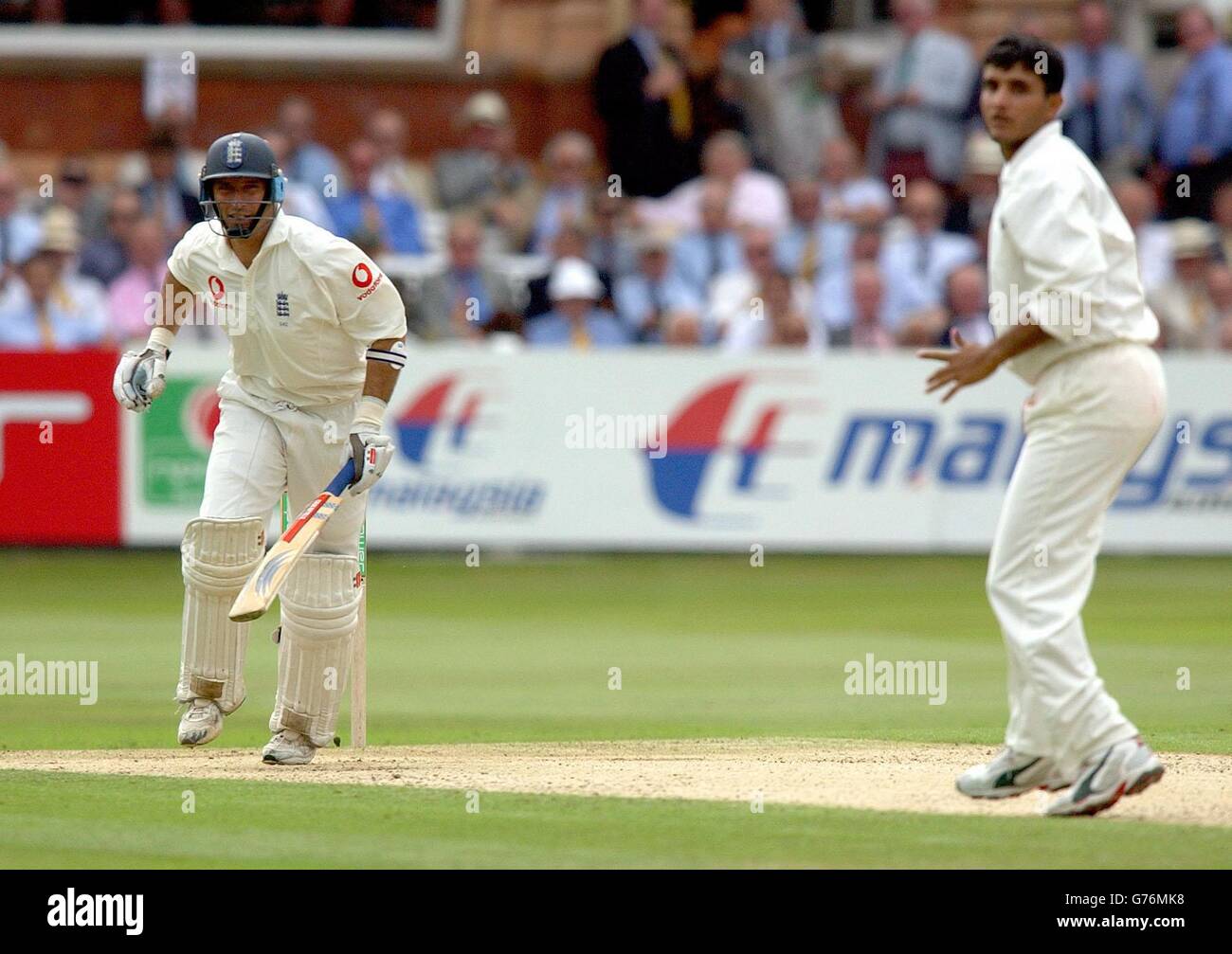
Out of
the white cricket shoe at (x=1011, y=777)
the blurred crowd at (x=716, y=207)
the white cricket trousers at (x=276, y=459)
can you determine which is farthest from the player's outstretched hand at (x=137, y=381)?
the blurred crowd at (x=716, y=207)

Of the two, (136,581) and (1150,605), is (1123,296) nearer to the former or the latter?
(1150,605)

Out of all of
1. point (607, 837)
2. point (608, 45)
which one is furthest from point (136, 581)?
point (607, 837)

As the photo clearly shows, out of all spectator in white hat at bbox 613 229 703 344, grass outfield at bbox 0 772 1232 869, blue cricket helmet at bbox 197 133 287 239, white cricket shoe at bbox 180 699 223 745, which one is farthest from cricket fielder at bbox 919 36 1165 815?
spectator in white hat at bbox 613 229 703 344

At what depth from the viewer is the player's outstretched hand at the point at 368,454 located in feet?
28.2

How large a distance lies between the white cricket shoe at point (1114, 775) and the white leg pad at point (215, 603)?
3.44 metres

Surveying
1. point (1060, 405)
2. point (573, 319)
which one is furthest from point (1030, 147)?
point (573, 319)

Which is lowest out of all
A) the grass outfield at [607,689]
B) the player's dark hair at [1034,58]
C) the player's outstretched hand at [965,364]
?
the grass outfield at [607,689]

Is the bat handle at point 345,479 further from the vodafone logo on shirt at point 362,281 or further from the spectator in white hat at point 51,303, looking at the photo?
the spectator in white hat at point 51,303

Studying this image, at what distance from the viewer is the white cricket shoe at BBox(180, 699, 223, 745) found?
8.97m

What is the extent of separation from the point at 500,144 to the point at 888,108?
12.1 ft

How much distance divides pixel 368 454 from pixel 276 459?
594 mm

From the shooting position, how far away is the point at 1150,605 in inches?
590

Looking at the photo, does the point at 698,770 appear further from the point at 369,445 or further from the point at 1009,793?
the point at 369,445

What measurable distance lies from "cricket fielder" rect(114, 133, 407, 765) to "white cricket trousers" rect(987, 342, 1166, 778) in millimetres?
2604
